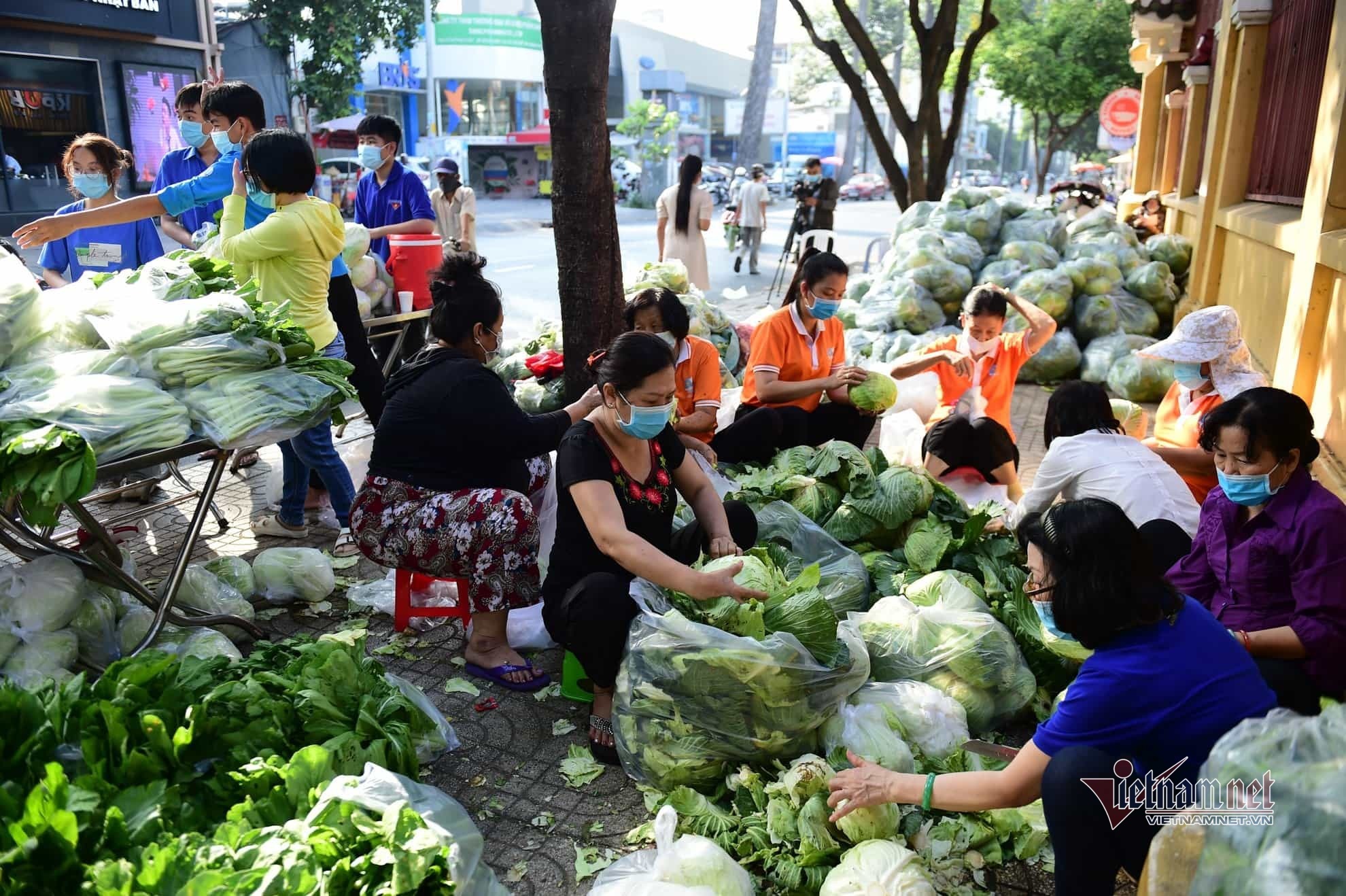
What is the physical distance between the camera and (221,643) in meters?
3.47

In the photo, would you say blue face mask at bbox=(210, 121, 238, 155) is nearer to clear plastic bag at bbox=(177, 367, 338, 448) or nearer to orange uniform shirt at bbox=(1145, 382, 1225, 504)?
clear plastic bag at bbox=(177, 367, 338, 448)

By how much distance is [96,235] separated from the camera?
540 centimetres

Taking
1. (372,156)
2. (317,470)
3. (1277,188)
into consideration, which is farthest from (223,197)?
(1277,188)

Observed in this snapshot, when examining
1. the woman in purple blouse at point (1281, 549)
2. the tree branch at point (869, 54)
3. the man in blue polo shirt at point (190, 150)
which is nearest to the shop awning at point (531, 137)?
the tree branch at point (869, 54)

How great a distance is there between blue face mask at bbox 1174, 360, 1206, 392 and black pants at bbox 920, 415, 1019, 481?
918 millimetres

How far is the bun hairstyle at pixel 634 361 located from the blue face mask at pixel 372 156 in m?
3.84

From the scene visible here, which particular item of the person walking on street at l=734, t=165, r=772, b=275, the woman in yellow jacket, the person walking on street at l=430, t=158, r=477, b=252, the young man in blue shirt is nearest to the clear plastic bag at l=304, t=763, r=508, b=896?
the woman in yellow jacket

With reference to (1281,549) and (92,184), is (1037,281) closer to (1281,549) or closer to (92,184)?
(1281,549)

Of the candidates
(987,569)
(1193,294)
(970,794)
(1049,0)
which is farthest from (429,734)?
(1049,0)

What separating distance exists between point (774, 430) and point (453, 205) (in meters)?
5.49

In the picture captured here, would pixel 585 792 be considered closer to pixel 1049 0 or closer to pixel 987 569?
pixel 987 569

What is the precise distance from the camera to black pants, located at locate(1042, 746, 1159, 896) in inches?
82.8

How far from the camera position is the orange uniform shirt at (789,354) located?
16.4 ft

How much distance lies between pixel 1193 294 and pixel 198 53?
49.3 feet
